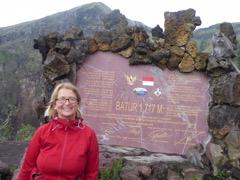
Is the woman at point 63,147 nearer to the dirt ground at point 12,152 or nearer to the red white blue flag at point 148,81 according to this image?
the red white blue flag at point 148,81

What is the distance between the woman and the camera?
10.3 ft

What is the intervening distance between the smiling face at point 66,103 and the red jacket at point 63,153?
0.07 meters

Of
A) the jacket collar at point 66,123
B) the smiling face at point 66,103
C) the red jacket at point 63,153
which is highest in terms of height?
the smiling face at point 66,103

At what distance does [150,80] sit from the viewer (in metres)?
6.77

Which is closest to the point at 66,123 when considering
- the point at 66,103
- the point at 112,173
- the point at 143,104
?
the point at 66,103

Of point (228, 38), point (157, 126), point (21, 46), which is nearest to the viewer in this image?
point (157, 126)

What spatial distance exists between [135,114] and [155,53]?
0.99 metres

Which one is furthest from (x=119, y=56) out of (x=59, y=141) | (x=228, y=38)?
(x=59, y=141)

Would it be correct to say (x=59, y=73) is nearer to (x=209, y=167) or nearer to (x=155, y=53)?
(x=155, y=53)

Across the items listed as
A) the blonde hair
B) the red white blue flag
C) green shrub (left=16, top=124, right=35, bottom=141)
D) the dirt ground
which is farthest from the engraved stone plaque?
green shrub (left=16, top=124, right=35, bottom=141)

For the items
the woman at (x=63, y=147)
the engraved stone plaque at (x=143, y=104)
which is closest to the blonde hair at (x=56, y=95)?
the woman at (x=63, y=147)

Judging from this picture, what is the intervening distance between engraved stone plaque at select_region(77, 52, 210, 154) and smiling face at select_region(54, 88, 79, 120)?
11.5ft

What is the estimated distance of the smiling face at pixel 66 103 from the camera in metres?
3.26

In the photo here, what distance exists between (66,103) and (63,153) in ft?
1.22
